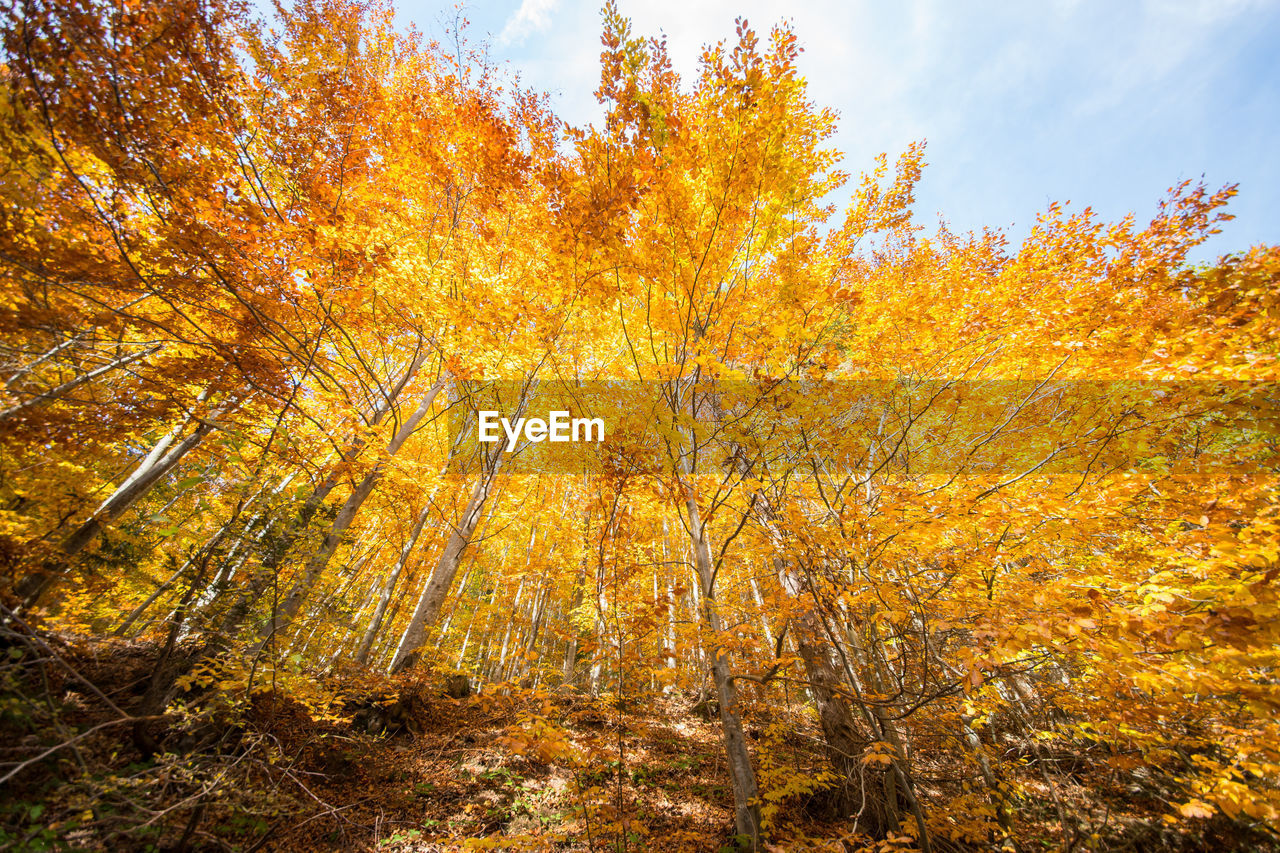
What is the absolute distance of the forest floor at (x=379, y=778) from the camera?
9.41ft

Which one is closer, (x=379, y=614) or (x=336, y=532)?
(x=336, y=532)

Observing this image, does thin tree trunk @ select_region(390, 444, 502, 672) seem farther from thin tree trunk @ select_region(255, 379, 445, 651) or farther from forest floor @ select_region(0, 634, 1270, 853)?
thin tree trunk @ select_region(255, 379, 445, 651)

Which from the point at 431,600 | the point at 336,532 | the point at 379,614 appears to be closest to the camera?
the point at 336,532

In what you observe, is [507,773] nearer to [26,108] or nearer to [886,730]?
[886,730]

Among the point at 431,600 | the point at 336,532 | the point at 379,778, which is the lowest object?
A: the point at 379,778

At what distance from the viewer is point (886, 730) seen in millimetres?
4027

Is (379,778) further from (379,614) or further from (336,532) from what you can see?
(336,532)

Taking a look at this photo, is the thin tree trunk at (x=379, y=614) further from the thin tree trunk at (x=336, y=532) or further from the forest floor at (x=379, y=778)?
the thin tree trunk at (x=336, y=532)

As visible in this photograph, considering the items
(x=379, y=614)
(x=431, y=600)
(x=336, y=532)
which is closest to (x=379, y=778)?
(x=431, y=600)

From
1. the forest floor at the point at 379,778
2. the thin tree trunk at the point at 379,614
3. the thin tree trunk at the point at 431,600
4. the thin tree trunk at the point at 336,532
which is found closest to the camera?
the forest floor at the point at 379,778

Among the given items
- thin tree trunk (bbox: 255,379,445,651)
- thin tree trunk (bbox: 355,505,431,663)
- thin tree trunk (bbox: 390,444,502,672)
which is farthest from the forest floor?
thin tree trunk (bbox: 355,505,431,663)

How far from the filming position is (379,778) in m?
5.59

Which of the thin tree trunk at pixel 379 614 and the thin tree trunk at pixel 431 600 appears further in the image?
the thin tree trunk at pixel 379 614

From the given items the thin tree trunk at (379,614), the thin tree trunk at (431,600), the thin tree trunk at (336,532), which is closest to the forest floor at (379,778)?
the thin tree trunk at (431,600)
